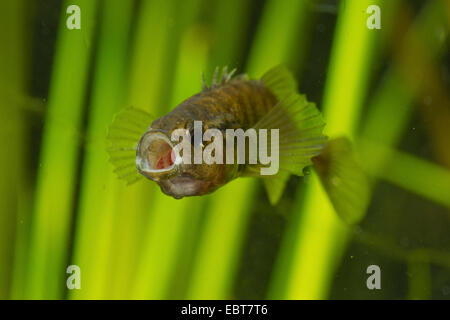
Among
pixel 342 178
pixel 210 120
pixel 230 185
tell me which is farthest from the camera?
pixel 230 185

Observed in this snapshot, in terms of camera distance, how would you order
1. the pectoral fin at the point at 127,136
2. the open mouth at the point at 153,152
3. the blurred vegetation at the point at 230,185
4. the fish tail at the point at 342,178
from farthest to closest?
the blurred vegetation at the point at 230,185 < the fish tail at the point at 342,178 < the pectoral fin at the point at 127,136 < the open mouth at the point at 153,152

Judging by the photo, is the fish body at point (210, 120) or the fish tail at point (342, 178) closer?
the fish body at point (210, 120)

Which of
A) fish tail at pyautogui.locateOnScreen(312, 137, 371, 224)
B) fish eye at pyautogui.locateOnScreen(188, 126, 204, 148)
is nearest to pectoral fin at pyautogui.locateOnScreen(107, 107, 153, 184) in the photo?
fish eye at pyautogui.locateOnScreen(188, 126, 204, 148)

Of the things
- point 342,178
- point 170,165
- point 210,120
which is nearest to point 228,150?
point 210,120

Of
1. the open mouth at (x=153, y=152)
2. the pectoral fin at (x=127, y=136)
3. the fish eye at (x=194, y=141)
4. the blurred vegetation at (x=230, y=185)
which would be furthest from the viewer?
the blurred vegetation at (x=230, y=185)

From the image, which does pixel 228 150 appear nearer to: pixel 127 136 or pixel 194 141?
pixel 194 141

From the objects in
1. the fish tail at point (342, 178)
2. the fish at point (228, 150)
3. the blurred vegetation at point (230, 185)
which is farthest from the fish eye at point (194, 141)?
the blurred vegetation at point (230, 185)

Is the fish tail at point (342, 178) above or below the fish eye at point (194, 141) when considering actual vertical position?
below

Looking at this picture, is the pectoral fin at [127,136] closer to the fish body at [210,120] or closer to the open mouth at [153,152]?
the fish body at [210,120]
